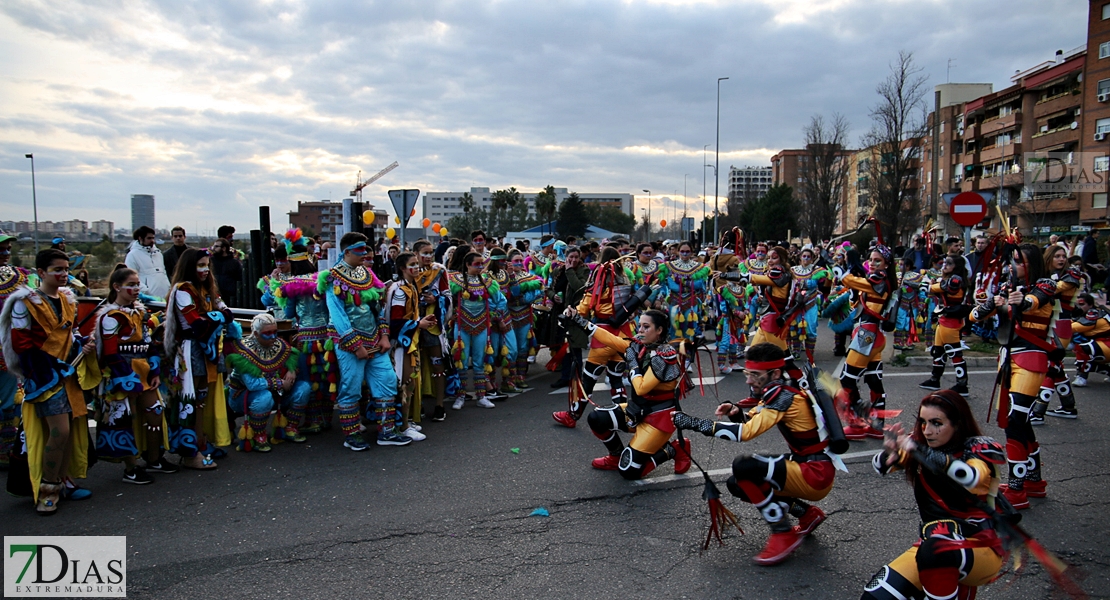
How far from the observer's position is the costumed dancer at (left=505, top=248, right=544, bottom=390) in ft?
28.2

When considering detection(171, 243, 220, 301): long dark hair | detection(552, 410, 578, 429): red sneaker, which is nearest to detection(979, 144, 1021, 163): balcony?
detection(552, 410, 578, 429): red sneaker

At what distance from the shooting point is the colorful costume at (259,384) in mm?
6207

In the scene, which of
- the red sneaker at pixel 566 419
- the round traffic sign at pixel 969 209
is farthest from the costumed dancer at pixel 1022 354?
the round traffic sign at pixel 969 209

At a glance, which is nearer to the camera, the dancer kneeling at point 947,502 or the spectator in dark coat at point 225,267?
the dancer kneeling at point 947,502

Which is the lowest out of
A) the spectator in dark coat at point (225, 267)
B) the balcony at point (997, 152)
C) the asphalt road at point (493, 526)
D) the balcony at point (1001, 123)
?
the asphalt road at point (493, 526)

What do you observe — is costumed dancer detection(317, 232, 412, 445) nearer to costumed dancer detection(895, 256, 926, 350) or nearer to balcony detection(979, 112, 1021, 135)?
costumed dancer detection(895, 256, 926, 350)

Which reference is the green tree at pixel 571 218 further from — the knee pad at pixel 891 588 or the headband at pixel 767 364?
the knee pad at pixel 891 588

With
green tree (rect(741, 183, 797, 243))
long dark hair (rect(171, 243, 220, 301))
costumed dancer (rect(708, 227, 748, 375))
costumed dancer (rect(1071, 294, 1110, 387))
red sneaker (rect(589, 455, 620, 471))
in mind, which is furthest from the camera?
green tree (rect(741, 183, 797, 243))

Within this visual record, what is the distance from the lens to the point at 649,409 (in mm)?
5395

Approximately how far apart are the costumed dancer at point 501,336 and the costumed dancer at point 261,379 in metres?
2.44

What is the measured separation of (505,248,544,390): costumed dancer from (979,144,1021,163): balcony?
49.1 m

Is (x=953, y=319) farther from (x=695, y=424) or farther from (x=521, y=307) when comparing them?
(x=695, y=424)

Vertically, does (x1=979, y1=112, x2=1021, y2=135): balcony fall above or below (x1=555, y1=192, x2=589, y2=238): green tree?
above

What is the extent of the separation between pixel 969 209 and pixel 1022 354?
6.72 m
